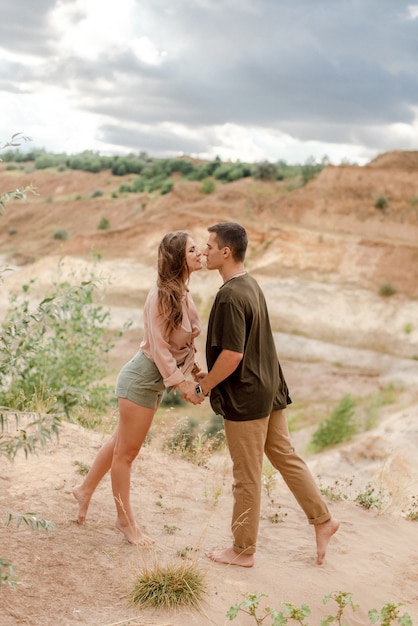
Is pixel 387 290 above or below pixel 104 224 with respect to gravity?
below

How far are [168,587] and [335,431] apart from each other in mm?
12492

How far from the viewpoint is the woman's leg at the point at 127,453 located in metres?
3.77

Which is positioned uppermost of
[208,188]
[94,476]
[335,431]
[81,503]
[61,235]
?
[208,188]

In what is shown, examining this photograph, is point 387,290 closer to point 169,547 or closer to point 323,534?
point 323,534

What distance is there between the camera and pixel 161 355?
11.9 ft

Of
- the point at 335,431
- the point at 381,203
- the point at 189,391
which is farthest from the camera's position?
the point at 381,203

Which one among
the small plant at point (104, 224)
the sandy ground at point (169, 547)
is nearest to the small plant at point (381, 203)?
the small plant at point (104, 224)

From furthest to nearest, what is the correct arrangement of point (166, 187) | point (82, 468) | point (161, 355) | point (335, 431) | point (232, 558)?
point (166, 187)
point (335, 431)
point (82, 468)
point (232, 558)
point (161, 355)

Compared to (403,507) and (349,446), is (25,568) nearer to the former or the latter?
(403,507)

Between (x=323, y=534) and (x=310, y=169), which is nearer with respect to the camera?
(x=323, y=534)

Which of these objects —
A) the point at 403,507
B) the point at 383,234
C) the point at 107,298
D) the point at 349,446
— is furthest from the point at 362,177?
the point at 403,507

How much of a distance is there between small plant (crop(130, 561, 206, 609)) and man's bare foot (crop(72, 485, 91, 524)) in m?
0.78

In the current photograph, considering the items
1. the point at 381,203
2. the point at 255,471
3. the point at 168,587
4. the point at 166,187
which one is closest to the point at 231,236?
the point at 255,471

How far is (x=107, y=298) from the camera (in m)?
27.8
